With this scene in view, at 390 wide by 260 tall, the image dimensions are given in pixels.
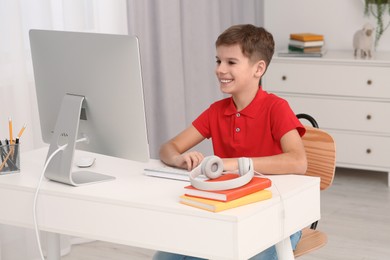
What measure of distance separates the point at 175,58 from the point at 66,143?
79.8 inches

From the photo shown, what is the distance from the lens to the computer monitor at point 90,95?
7.30 feet

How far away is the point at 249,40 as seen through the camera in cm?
255

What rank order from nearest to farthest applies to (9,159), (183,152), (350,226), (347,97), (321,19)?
(9,159)
(183,152)
(350,226)
(347,97)
(321,19)

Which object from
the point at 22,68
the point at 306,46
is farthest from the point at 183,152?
the point at 306,46

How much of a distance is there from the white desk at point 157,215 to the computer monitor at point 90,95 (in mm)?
85

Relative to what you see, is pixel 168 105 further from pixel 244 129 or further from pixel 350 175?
pixel 244 129

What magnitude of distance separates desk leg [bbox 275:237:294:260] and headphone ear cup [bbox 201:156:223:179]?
275mm

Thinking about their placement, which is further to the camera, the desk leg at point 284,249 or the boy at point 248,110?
the boy at point 248,110

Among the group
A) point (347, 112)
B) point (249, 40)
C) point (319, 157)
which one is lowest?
point (347, 112)

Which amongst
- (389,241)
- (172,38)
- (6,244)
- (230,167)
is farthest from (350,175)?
(230,167)

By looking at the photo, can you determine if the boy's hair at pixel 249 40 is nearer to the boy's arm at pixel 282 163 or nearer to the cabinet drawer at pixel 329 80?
the boy's arm at pixel 282 163

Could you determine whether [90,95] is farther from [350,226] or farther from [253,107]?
[350,226]

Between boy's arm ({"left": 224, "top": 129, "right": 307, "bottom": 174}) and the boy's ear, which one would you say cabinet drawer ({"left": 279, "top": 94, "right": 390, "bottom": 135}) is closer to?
the boy's ear

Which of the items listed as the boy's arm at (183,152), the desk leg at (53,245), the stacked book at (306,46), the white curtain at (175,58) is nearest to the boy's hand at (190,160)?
the boy's arm at (183,152)
